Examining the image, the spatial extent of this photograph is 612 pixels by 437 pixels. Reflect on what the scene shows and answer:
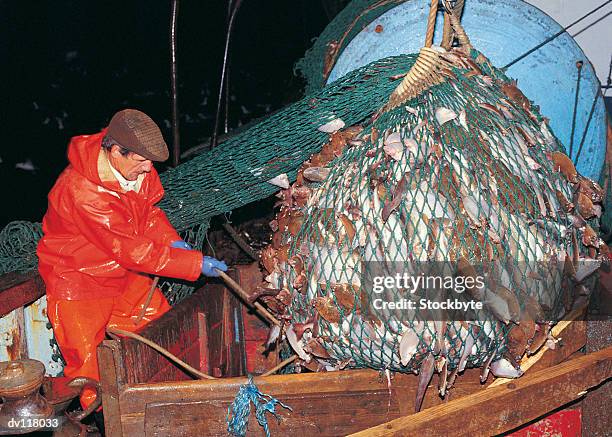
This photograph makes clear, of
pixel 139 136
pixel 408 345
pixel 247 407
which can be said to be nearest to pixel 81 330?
pixel 139 136

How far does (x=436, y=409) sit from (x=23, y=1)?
6400mm

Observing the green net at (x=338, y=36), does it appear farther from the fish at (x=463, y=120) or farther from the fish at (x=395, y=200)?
the fish at (x=395, y=200)

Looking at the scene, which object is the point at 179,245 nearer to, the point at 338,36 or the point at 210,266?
the point at 210,266

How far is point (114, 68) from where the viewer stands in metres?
7.75

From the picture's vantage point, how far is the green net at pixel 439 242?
2.24m

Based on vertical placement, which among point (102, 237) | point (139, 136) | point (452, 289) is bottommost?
point (452, 289)

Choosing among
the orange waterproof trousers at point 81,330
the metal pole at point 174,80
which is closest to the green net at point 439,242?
the orange waterproof trousers at point 81,330

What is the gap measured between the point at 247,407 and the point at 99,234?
1.49 metres

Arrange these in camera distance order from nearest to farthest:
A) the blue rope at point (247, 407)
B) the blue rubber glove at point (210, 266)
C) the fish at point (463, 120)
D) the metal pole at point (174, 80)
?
1. the blue rope at point (247, 407)
2. the fish at point (463, 120)
3. the blue rubber glove at point (210, 266)
4. the metal pole at point (174, 80)

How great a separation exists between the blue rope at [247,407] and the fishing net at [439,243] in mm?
242

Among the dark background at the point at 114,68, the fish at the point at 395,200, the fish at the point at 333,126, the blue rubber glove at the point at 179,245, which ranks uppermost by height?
the dark background at the point at 114,68

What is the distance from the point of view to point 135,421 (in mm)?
2480

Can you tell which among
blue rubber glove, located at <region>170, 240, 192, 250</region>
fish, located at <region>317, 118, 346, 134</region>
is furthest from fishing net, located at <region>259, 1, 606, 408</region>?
blue rubber glove, located at <region>170, 240, 192, 250</region>

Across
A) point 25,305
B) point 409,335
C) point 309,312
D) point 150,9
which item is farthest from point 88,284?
point 150,9
